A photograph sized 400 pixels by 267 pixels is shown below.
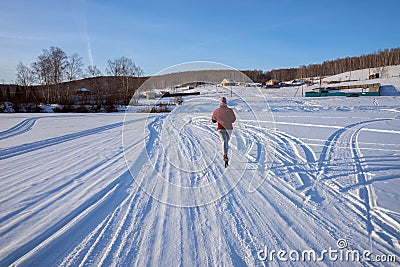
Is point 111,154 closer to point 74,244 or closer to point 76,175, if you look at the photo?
point 76,175

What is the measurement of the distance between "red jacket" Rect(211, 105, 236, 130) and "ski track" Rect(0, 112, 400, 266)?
1.07 metres

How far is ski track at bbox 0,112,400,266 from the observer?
2.66m

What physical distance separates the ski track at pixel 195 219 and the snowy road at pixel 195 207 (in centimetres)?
2

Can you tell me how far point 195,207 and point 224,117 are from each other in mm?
2648

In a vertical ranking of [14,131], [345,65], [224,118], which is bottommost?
[14,131]

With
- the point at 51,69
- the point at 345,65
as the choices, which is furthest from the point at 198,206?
the point at 345,65

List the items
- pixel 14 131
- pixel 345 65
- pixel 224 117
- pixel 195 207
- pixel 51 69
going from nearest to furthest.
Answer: pixel 195 207, pixel 224 117, pixel 14 131, pixel 51 69, pixel 345 65

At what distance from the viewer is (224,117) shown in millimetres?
5684

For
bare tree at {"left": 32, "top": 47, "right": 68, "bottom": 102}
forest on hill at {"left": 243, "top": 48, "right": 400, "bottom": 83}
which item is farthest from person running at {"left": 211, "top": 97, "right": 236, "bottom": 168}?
forest on hill at {"left": 243, "top": 48, "right": 400, "bottom": 83}

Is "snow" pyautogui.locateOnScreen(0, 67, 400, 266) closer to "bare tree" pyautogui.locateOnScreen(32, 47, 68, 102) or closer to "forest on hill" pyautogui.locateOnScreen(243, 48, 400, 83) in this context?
"bare tree" pyautogui.locateOnScreen(32, 47, 68, 102)

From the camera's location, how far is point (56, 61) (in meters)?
51.1

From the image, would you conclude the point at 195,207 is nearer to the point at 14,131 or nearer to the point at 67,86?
the point at 14,131

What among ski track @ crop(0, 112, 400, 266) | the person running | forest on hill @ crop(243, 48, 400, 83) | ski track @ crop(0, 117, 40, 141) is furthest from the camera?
forest on hill @ crop(243, 48, 400, 83)

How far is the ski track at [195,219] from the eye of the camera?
2.66 meters
